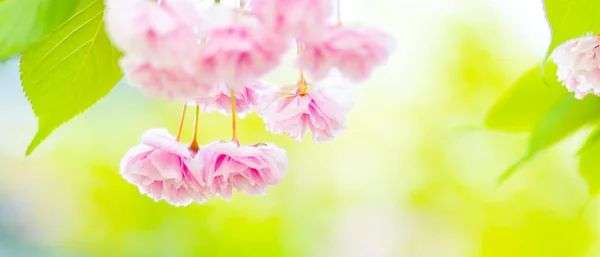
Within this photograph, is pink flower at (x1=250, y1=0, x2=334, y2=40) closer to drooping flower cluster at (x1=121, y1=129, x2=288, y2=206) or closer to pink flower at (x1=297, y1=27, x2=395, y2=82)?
pink flower at (x1=297, y1=27, x2=395, y2=82)

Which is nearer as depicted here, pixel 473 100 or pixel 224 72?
pixel 224 72

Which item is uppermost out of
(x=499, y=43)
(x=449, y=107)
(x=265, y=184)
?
(x=499, y=43)

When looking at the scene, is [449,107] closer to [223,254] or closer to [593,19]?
[223,254]

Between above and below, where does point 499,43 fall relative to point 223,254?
above

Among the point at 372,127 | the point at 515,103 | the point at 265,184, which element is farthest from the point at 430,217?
the point at 265,184

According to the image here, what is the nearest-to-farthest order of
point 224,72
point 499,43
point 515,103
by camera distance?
point 224,72 < point 515,103 < point 499,43
